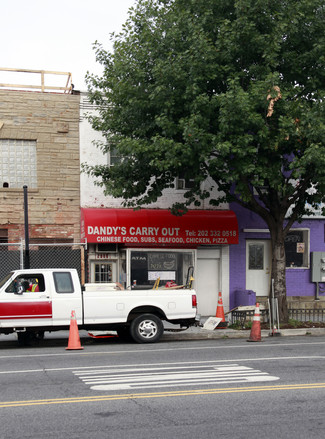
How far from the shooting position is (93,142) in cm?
1981

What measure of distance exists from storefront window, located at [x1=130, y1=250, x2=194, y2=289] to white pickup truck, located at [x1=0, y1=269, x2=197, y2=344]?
547 cm

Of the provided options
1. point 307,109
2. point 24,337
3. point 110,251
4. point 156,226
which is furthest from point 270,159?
point 24,337

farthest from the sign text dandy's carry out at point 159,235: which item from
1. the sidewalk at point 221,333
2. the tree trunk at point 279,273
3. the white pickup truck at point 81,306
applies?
the white pickup truck at point 81,306

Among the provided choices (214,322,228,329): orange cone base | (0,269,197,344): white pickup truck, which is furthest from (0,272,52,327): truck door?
(214,322,228,329): orange cone base

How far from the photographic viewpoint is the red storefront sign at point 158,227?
19688 millimetres

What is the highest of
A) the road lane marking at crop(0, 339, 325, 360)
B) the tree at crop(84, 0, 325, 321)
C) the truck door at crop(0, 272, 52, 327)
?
the tree at crop(84, 0, 325, 321)

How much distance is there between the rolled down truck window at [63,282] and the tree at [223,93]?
371 cm

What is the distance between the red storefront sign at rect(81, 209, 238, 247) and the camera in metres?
19.7

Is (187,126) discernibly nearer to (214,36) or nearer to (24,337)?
(214,36)

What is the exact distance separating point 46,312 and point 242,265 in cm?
978

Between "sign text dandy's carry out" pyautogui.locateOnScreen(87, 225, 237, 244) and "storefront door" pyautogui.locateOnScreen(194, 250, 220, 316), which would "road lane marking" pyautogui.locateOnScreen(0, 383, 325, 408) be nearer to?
"sign text dandy's carry out" pyautogui.locateOnScreen(87, 225, 237, 244)

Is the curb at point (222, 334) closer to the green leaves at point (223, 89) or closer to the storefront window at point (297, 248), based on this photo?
the green leaves at point (223, 89)

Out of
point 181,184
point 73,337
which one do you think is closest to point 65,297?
point 73,337

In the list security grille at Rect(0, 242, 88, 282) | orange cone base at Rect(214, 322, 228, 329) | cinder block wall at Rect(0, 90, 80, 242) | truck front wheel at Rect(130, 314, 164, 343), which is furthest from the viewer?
cinder block wall at Rect(0, 90, 80, 242)
